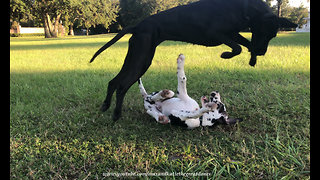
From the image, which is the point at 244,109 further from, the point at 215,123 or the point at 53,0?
the point at 53,0

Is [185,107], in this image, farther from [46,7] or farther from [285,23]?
[46,7]

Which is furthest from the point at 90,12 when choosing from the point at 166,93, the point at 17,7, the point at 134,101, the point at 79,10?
the point at 166,93

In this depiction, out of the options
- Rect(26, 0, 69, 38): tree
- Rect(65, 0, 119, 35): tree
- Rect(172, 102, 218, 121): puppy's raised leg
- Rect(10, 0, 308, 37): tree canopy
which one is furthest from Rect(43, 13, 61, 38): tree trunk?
Rect(172, 102, 218, 121): puppy's raised leg

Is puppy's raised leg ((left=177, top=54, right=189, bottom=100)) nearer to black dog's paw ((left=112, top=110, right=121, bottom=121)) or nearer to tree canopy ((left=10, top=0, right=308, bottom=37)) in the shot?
black dog's paw ((left=112, top=110, right=121, bottom=121))

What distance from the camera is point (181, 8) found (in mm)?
2096

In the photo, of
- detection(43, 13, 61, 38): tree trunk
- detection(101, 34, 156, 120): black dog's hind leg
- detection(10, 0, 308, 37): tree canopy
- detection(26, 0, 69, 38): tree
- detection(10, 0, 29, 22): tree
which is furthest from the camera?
detection(43, 13, 61, 38): tree trunk

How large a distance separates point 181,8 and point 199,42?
1.23ft

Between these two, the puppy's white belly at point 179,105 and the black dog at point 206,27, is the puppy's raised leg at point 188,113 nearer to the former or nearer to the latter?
the puppy's white belly at point 179,105

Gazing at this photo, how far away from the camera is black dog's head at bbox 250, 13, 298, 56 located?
2004mm

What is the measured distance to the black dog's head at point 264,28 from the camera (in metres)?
2.00

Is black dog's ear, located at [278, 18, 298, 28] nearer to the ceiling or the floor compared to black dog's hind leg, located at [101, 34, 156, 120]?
nearer to the ceiling

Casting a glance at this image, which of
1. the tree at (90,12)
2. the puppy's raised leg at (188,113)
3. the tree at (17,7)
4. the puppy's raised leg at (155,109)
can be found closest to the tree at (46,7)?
the tree at (90,12)

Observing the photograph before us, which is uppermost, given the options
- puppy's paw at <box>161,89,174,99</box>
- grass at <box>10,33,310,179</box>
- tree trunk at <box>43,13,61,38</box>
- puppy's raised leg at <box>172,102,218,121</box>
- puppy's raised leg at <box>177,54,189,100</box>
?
tree trunk at <box>43,13,61,38</box>
